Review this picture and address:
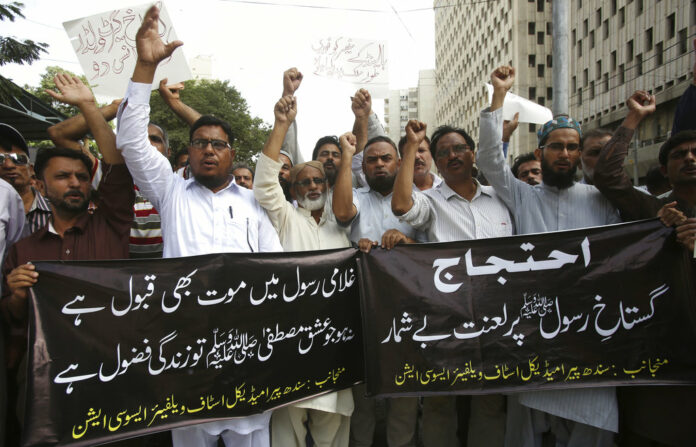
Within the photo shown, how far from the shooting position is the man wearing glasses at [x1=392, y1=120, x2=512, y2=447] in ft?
10.5

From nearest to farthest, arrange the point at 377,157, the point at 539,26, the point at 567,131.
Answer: the point at 567,131 → the point at 377,157 → the point at 539,26

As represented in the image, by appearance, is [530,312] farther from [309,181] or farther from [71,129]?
[71,129]

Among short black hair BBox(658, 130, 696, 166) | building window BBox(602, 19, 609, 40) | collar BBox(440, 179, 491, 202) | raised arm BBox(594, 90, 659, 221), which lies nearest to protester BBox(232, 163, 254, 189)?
collar BBox(440, 179, 491, 202)

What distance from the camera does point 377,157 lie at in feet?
11.5

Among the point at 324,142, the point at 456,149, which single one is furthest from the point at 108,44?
the point at 456,149

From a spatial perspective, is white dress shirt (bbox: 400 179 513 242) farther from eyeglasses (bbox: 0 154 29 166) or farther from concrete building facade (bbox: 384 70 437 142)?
concrete building facade (bbox: 384 70 437 142)

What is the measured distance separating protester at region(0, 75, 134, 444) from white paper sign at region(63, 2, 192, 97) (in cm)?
98

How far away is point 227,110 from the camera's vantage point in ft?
109

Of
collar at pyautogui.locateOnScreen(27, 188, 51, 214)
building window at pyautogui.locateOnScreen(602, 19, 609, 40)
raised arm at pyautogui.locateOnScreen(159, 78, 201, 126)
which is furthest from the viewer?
building window at pyautogui.locateOnScreen(602, 19, 609, 40)

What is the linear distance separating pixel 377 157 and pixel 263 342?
1555mm

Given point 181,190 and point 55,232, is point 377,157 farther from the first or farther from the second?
point 55,232

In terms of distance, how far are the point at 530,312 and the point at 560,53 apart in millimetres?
5309

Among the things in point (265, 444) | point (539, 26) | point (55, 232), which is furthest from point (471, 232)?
point (539, 26)

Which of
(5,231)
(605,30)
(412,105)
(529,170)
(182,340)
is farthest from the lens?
(412,105)
